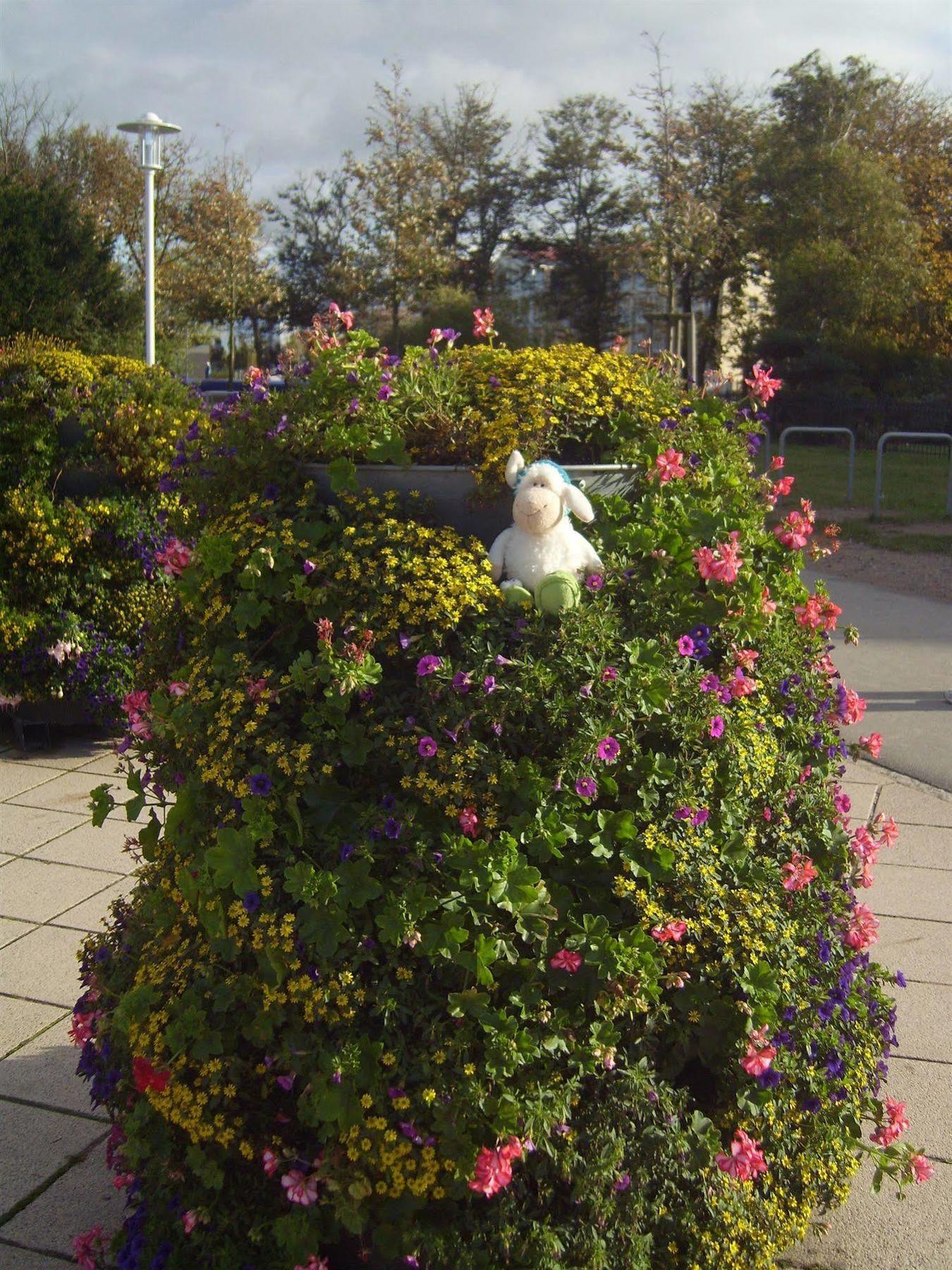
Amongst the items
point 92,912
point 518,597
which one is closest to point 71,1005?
point 92,912

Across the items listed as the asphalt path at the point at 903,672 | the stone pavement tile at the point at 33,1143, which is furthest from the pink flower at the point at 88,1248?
the asphalt path at the point at 903,672

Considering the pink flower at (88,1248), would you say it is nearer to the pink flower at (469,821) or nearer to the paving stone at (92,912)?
the pink flower at (469,821)

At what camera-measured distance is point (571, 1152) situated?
1829mm

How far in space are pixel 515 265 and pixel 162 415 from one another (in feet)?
105

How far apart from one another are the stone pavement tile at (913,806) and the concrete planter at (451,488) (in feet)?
9.38

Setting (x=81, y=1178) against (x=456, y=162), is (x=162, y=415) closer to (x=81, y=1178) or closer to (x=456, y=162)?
(x=81, y=1178)

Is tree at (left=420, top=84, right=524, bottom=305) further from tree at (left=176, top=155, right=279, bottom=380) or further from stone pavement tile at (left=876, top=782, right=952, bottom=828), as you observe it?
stone pavement tile at (left=876, top=782, right=952, bottom=828)

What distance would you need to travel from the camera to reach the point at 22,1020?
313cm

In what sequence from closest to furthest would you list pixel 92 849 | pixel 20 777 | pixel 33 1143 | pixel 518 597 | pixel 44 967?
pixel 518 597, pixel 33 1143, pixel 44 967, pixel 92 849, pixel 20 777

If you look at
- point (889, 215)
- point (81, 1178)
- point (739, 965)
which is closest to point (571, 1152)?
point (739, 965)

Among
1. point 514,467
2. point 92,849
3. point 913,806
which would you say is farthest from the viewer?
point 913,806

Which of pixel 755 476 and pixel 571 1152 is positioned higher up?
pixel 755 476

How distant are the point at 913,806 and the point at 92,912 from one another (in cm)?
324

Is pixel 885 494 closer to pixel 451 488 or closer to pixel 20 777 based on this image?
pixel 20 777
